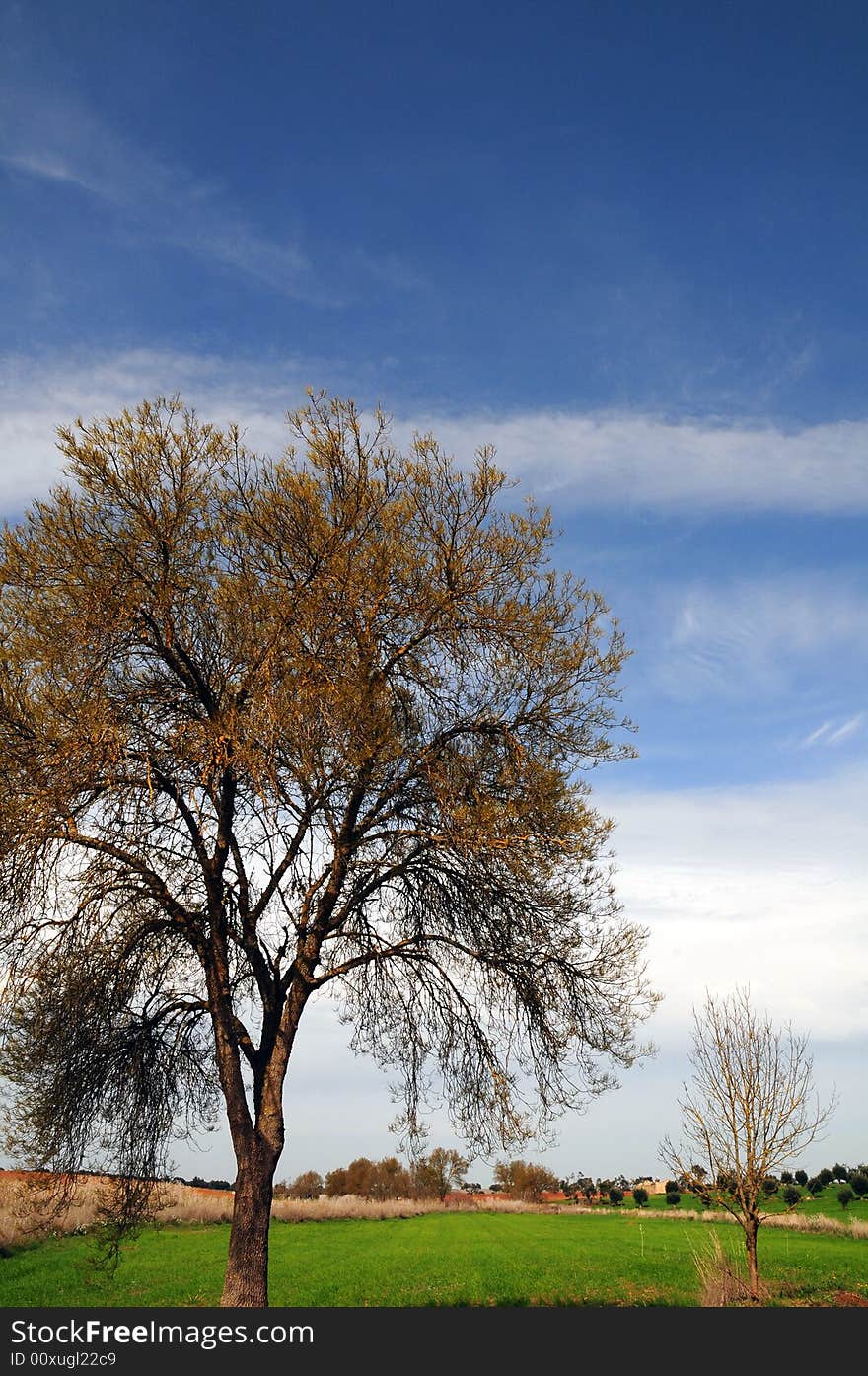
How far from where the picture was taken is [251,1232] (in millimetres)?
10898

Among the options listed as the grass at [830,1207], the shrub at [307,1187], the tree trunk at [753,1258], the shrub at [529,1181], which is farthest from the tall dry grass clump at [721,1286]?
the shrub at [529,1181]

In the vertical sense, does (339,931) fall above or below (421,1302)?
above

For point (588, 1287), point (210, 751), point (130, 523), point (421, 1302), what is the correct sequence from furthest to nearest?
point (588, 1287), point (421, 1302), point (130, 523), point (210, 751)

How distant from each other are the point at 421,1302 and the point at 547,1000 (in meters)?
8.69

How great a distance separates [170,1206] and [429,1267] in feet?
48.9

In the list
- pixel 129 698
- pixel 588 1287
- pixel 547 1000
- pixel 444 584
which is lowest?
pixel 588 1287

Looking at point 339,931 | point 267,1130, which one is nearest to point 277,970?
point 339,931

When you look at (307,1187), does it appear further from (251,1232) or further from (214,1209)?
(251,1232)

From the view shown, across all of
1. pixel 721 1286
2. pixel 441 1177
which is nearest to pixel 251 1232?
pixel 721 1286

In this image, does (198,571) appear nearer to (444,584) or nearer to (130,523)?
(130,523)

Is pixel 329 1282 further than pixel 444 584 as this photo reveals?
Yes

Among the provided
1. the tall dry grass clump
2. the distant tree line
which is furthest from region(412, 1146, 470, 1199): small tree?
the tall dry grass clump

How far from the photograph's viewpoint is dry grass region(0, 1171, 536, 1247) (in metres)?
12.2

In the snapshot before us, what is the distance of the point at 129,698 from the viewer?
12367 millimetres
